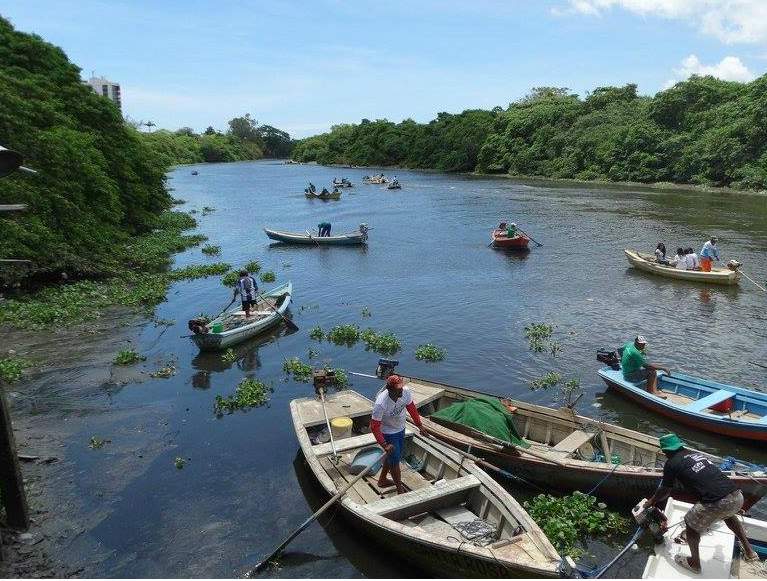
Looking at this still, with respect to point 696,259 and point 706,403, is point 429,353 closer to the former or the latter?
point 706,403

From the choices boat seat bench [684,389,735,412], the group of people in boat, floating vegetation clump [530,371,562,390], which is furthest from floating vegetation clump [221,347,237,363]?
the group of people in boat

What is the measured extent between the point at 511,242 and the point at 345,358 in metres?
21.4

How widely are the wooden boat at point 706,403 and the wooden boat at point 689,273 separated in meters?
15.0

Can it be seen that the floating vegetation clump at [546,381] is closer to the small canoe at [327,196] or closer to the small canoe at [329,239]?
the small canoe at [329,239]

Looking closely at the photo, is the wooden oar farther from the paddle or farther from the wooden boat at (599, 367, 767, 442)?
the paddle

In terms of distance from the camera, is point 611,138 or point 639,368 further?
point 611,138

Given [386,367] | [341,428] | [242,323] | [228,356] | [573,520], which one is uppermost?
[386,367]

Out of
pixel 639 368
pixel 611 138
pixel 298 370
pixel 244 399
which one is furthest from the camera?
pixel 611 138

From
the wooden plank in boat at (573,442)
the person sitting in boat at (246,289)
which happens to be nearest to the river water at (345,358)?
the person sitting in boat at (246,289)

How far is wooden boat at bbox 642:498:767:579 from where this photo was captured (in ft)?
27.2

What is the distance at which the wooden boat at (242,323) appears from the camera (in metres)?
20.5

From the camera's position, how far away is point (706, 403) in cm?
1452

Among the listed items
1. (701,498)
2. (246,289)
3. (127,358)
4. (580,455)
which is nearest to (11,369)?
(127,358)

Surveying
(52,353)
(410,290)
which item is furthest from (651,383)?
(52,353)
